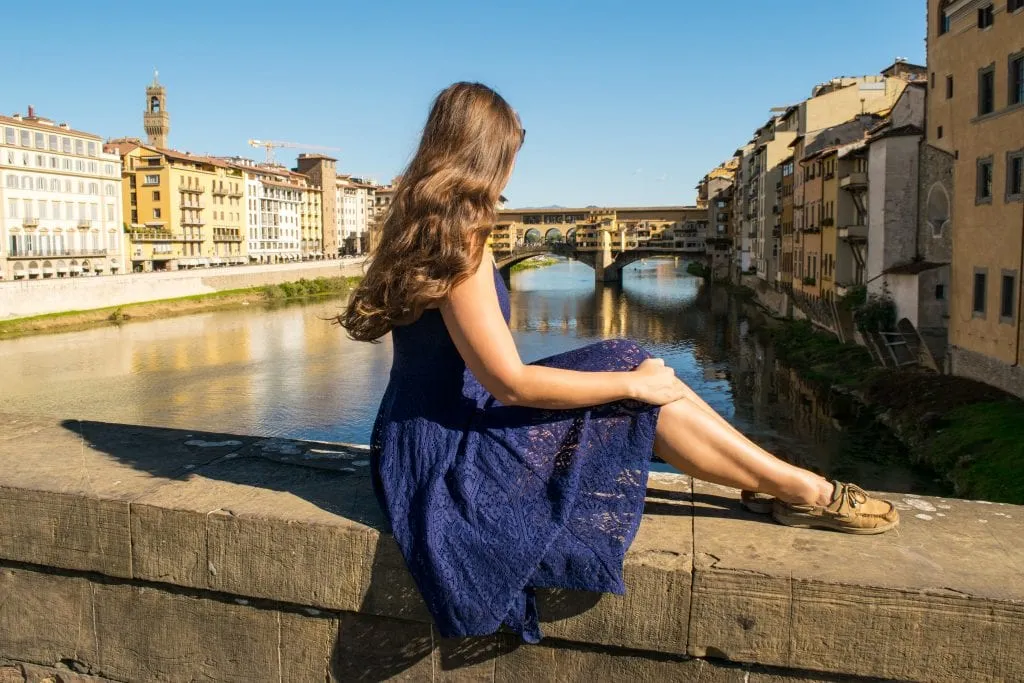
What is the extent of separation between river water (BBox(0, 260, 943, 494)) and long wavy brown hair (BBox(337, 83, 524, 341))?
9502mm

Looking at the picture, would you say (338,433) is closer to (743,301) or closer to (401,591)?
(401,591)

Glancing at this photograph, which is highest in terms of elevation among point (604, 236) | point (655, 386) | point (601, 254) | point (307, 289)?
point (604, 236)

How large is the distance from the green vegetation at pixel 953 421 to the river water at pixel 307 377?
492 mm

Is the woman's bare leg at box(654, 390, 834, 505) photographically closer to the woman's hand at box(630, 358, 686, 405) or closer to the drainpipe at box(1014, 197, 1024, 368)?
the woman's hand at box(630, 358, 686, 405)

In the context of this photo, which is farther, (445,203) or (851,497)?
(851,497)

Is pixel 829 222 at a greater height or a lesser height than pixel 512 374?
greater

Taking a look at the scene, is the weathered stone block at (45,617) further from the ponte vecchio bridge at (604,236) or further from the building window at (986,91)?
the ponte vecchio bridge at (604,236)

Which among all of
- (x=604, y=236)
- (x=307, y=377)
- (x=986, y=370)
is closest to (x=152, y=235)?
(x=604, y=236)

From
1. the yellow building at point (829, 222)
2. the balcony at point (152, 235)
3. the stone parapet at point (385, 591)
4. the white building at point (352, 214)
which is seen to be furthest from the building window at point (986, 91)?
the white building at point (352, 214)

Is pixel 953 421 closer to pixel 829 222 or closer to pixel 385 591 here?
pixel 829 222

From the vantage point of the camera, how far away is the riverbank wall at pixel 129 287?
36688 millimetres

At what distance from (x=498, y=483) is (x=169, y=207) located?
65.8 metres

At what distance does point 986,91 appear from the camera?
16516mm

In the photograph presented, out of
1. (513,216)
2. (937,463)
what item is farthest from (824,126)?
(513,216)
